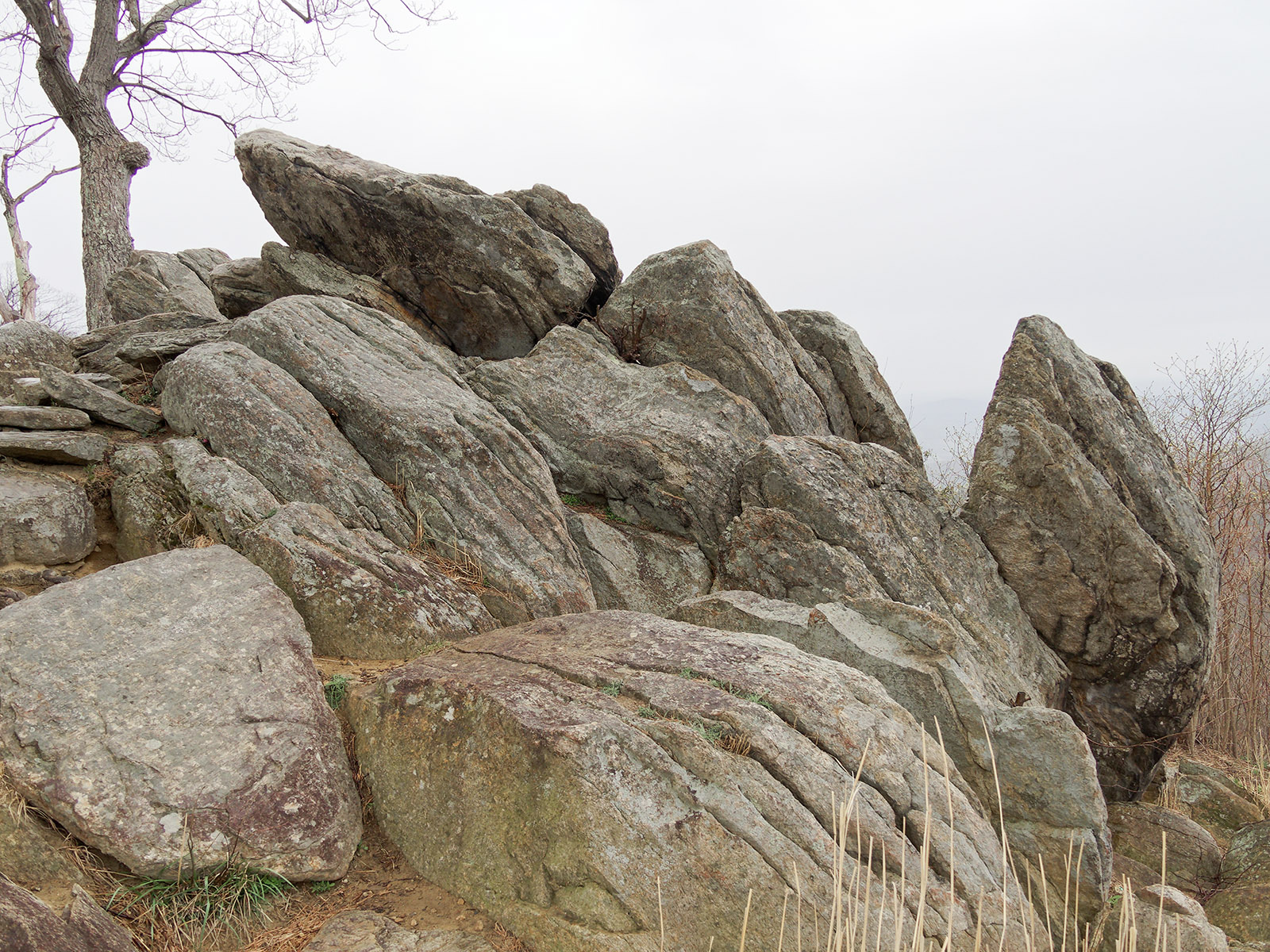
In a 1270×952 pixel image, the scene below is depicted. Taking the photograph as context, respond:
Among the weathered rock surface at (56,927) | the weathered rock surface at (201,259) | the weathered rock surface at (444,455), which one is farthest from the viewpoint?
the weathered rock surface at (201,259)

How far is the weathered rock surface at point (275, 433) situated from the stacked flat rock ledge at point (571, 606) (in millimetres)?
49

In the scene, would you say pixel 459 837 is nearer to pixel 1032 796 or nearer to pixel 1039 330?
pixel 1032 796

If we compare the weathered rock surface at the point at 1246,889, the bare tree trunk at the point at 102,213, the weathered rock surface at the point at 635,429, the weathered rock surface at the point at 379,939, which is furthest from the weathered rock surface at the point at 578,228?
the weathered rock surface at the point at 1246,889

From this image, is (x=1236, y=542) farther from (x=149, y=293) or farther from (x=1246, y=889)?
(x=149, y=293)

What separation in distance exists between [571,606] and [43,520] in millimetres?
5306

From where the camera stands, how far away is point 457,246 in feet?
43.7

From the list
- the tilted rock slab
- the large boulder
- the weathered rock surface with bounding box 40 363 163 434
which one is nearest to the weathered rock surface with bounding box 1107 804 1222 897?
the large boulder

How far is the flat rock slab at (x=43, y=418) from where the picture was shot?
8289 mm

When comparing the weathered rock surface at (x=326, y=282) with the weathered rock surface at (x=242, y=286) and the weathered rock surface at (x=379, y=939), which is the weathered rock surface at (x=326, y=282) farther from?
the weathered rock surface at (x=379, y=939)

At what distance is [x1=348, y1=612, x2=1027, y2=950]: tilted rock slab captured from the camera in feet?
15.7

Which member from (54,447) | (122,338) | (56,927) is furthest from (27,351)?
(56,927)

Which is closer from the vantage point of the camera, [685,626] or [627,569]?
[685,626]

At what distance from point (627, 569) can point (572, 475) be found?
5.79ft

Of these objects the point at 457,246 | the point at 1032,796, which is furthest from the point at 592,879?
the point at 457,246
